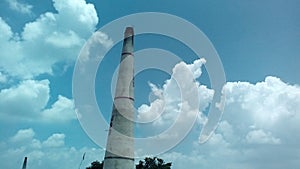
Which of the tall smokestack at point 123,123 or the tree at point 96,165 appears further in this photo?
the tree at point 96,165

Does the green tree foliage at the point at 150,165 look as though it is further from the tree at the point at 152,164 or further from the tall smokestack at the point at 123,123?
the tall smokestack at the point at 123,123

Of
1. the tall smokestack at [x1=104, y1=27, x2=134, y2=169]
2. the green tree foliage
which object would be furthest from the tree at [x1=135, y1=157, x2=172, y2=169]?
the tall smokestack at [x1=104, y1=27, x2=134, y2=169]

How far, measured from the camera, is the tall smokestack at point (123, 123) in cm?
3212

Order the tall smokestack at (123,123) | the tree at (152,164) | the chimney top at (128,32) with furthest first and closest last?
the tree at (152,164) < the chimney top at (128,32) < the tall smokestack at (123,123)

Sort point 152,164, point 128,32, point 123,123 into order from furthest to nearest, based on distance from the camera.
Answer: point 152,164 < point 128,32 < point 123,123

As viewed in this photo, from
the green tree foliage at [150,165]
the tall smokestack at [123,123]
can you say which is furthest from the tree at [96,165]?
the tall smokestack at [123,123]

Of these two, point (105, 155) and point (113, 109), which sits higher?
point (113, 109)

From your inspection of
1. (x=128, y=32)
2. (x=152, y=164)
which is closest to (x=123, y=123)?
(x=128, y=32)

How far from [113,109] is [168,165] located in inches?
1244

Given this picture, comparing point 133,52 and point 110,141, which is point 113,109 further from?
point 133,52

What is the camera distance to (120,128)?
3300 cm

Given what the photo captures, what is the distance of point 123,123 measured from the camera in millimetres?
33281

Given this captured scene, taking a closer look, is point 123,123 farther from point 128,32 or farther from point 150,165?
point 150,165

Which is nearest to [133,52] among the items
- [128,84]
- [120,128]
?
[128,84]
